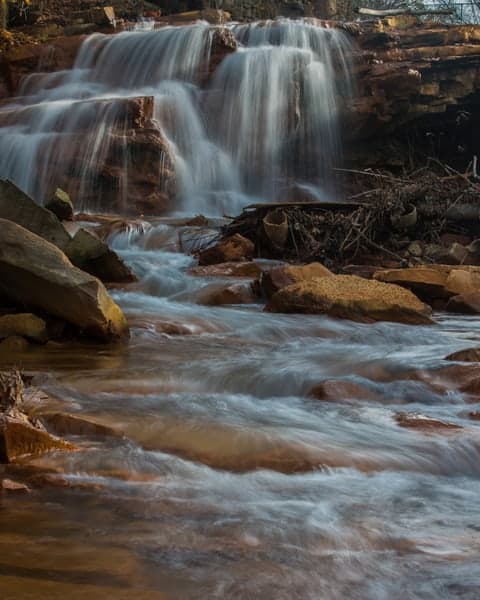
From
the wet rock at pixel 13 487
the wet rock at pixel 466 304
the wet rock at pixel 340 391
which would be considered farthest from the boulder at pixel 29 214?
the wet rock at pixel 13 487

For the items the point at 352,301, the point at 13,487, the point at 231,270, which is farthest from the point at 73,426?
the point at 231,270

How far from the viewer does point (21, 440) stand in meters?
2.75

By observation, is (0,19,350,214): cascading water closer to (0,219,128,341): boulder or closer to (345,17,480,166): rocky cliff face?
(345,17,480,166): rocky cliff face

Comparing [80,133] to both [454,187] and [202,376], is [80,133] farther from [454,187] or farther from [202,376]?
[202,376]

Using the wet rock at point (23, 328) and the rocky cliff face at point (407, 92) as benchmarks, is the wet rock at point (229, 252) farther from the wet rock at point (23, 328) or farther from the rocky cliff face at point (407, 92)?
the rocky cliff face at point (407, 92)

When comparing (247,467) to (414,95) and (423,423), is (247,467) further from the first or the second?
(414,95)

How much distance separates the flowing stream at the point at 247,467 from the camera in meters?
1.94

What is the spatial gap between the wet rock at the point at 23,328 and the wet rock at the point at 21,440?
2206 mm

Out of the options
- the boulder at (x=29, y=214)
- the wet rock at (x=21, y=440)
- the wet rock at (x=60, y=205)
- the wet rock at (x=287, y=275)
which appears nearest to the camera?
the wet rock at (x=21, y=440)

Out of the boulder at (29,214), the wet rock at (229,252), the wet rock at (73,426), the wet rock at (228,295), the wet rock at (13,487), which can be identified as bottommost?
the wet rock at (228,295)

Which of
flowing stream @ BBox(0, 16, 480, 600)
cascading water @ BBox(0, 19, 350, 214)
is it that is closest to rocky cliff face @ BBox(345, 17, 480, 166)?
cascading water @ BBox(0, 19, 350, 214)

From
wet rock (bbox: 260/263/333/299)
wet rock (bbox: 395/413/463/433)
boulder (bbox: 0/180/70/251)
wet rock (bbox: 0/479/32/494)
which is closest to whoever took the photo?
wet rock (bbox: 0/479/32/494)

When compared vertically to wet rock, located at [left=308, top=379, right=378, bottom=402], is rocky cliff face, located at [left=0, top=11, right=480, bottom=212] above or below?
above

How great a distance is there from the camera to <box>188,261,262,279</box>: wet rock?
7.85m
